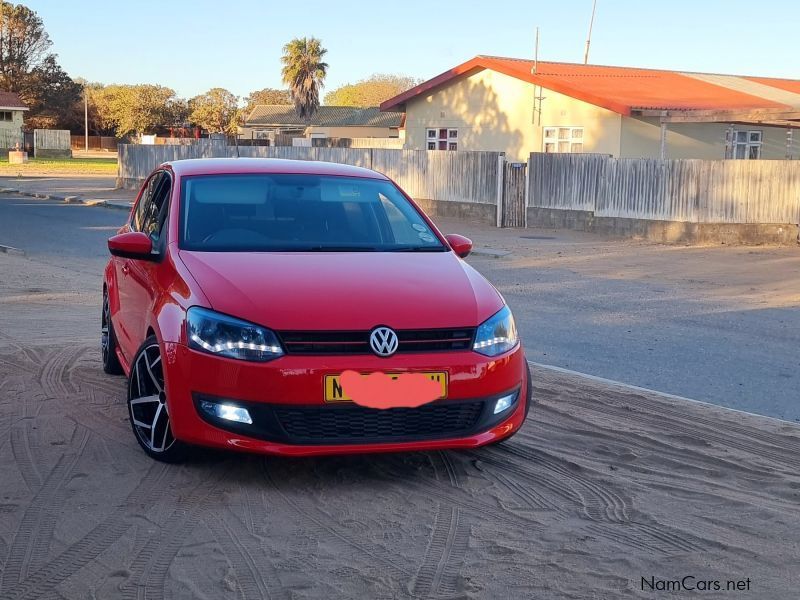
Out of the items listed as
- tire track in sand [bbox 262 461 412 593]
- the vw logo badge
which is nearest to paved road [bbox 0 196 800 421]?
the vw logo badge

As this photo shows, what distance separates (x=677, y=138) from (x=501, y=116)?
19.2 ft

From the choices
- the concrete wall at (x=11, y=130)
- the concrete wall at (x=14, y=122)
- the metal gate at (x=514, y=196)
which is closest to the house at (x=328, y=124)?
the concrete wall at (x=11, y=130)

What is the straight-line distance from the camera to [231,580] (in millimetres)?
4004

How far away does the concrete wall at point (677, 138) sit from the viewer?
29438mm

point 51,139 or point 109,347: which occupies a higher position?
point 51,139

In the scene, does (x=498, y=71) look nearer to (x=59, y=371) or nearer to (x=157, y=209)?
(x=59, y=371)

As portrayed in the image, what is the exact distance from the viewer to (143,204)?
7.41 meters

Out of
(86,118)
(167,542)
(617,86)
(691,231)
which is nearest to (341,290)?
(167,542)

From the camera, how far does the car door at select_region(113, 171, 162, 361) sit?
652 centimetres

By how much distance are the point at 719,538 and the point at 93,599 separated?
260cm

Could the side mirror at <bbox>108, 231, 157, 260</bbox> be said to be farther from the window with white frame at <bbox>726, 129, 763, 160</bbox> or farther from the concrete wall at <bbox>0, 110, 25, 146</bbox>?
the concrete wall at <bbox>0, 110, 25, 146</bbox>

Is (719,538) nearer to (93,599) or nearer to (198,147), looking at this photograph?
(93,599)

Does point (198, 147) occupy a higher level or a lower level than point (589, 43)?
lower

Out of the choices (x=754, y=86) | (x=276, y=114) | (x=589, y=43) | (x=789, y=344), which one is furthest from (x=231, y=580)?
(x=276, y=114)
